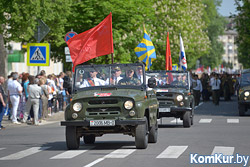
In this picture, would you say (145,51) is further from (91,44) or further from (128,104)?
(128,104)

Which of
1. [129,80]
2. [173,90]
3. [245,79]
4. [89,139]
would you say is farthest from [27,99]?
[129,80]

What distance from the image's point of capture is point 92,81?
16469 millimetres

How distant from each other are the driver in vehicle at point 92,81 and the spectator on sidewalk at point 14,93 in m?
10.6

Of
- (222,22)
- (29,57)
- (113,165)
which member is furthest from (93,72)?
(222,22)

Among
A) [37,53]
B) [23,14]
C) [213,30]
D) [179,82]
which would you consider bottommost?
[179,82]

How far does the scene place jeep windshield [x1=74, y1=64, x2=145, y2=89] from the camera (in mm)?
16328

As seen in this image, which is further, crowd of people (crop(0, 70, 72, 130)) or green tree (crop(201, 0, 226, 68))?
green tree (crop(201, 0, 226, 68))

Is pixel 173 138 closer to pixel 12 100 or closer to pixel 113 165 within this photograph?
pixel 113 165

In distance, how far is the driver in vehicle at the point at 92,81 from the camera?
53.8ft

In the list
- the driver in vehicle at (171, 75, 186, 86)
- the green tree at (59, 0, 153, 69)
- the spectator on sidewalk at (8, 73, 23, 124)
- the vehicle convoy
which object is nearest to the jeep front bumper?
the vehicle convoy

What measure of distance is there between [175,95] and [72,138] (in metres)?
8.59

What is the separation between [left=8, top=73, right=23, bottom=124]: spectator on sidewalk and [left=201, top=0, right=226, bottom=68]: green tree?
255 ft

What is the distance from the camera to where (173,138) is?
18594mm

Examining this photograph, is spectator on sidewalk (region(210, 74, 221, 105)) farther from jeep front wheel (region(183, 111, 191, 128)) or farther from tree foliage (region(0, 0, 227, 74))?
jeep front wheel (region(183, 111, 191, 128))
